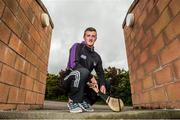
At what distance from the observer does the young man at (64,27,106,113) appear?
6.36 feet

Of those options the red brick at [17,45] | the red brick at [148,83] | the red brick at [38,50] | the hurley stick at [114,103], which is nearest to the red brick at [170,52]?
the red brick at [148,83]

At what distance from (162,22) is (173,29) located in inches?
12.6

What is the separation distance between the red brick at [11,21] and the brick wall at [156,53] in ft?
5.73

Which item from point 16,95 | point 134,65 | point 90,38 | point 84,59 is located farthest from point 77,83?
point 134,65

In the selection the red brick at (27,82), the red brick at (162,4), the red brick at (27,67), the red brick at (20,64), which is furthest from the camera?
the red brick at (27,67)

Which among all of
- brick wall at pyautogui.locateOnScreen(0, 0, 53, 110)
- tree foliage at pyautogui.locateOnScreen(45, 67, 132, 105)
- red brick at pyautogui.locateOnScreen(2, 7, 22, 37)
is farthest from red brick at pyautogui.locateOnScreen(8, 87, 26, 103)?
tree foliage at pyautogui.locateOnScreen(45, 67, 132, 105)

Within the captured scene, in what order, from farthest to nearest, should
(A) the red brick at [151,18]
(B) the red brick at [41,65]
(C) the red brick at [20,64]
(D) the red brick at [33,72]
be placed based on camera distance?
(B) the red brick at [41,65], (D) the red brick at [33,72], (A) the red brick at [151,18], (C) the red brick at [20,64]

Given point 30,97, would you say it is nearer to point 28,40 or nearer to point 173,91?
point 28,40

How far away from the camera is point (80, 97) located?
1.92 meters

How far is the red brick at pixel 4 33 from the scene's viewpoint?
1.93 m

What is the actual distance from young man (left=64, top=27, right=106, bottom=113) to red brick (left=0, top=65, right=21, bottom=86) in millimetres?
640

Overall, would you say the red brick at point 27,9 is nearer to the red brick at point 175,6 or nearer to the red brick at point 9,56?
the red brick at point 9,56

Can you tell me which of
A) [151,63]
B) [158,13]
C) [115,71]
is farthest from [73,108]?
[115,71]

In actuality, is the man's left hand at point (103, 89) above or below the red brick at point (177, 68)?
below
